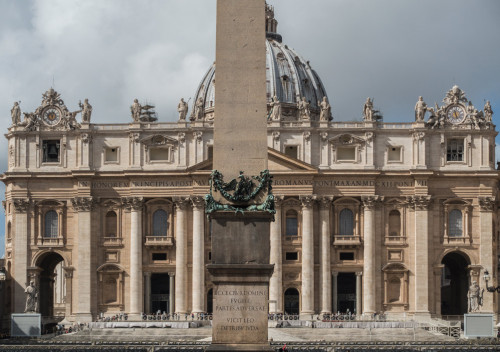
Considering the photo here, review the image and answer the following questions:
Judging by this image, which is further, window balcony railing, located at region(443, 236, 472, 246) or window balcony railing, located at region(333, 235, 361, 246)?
window balcony railing, located at region(443, 236, 472, 246)

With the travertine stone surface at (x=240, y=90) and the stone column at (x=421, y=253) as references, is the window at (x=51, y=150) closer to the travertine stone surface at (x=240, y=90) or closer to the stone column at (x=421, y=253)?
the stone column at (x=421, y=253)

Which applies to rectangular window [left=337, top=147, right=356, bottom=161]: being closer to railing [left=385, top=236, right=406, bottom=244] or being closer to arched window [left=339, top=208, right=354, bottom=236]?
arched window [left=339, top=208, right=354, bottom=236]

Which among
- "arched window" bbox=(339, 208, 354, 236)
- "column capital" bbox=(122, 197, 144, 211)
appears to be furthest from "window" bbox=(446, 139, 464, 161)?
"column capital" bbox=(122, 197, 144, 211)

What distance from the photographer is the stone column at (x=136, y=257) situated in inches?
4203

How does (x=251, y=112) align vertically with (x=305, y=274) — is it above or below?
above

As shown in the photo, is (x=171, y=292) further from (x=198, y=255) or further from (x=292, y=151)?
(x=292, y=151)

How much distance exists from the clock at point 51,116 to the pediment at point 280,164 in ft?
44.1

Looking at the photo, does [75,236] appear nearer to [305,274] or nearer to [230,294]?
[305,274]

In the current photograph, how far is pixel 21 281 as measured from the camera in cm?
10819

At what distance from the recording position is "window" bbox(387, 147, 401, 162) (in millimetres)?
108812

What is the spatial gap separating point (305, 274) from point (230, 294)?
7091cm

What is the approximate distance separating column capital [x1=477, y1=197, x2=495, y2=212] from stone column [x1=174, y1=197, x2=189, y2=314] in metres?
25.5

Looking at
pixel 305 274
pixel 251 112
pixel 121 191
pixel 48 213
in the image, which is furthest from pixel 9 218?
pixel 251 112

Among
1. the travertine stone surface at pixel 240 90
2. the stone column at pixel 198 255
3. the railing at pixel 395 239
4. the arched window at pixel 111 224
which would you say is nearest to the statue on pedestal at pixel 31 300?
the arched window at pixel 111 224
